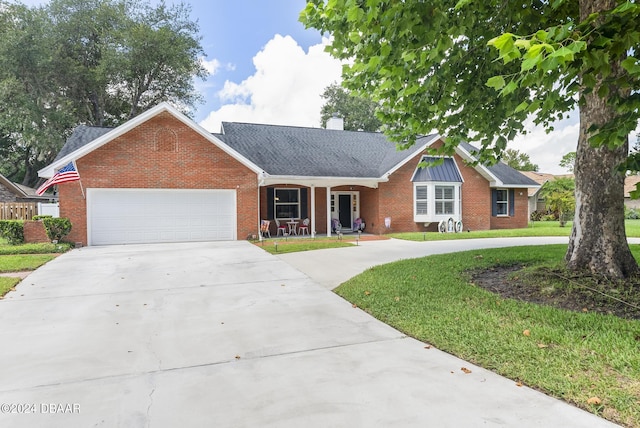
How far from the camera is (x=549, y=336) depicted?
3.95 m

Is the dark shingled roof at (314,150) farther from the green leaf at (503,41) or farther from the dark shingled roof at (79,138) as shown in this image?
the green leaf at (503,41)

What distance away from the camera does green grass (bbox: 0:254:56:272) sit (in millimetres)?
8437

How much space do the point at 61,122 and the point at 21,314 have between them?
90.1 ft

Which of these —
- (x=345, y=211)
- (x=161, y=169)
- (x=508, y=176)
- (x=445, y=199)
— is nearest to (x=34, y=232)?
(x=161, y=169)

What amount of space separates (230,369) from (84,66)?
107 ft

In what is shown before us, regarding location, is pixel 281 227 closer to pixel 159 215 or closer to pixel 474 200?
pixel 159 215

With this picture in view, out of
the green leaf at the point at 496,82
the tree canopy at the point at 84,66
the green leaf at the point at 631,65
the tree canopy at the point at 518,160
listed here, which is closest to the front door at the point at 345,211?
the green leaf at the point at 496,82

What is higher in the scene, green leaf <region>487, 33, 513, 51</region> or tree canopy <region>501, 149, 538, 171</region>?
A: tree canopy <region>501, 149, 538, 171</region>

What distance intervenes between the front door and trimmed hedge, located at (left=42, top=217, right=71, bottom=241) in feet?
38.0

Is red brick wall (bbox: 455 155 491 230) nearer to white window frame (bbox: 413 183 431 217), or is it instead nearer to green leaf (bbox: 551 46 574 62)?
white window frame (bbox: 413 183 431 217)

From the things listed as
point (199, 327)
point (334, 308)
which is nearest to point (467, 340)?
point (334, 308)

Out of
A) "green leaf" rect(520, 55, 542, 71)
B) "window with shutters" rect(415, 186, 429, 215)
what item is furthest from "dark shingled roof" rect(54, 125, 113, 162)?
"green leaf" rect(520, 55, 542, 71)

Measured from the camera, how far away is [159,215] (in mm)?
13852

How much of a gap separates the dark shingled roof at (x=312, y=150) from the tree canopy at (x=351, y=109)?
596 inches
